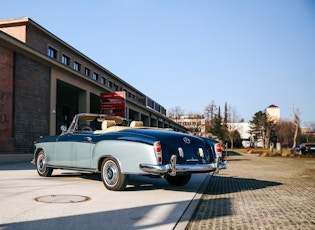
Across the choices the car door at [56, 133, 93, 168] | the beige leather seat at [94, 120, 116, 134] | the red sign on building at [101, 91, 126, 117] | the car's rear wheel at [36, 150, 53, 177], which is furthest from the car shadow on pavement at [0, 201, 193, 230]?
the red sign on building at [101, 91, 126, 117]

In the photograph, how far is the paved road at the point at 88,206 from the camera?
162 inches

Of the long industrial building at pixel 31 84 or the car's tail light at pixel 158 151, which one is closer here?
the car's tail light at pixel 158 151

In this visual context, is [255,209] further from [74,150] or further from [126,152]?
[74,150]

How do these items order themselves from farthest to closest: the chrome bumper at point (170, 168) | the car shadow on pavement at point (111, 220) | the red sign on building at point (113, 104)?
the red sign on building at point (113, 104)
the chrome bumper at point (170, 168)
the car shadow on pavement at point (111, 220)

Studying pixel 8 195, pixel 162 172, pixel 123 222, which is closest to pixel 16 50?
pixel 8 195

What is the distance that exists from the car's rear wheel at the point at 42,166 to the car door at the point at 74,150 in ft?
2.55

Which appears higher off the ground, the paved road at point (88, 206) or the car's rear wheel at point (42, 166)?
the car's rear wheel at point (42, 166)

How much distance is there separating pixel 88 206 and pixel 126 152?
56.3 inches

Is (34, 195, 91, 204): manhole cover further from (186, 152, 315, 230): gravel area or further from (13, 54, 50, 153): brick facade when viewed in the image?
(13, 54, 50, 153): brick facade

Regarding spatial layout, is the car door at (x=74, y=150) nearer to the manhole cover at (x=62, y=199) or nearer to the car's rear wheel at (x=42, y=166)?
the car's rear wheel at (x=42, y=166)

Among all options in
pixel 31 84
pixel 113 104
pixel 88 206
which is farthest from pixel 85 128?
pixel 113 104

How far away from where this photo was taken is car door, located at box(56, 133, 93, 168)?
7238mm

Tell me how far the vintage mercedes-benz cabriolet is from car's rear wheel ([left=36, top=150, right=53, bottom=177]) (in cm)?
59

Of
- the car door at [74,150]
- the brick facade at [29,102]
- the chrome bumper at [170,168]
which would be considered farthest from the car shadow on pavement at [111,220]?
the brick facade at [29,102]
